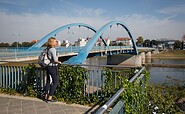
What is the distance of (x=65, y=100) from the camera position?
18.7 feet

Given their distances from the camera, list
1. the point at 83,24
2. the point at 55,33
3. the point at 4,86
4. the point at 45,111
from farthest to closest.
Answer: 1. the point at 83,24
2. the point at 55,33
3. the point at 4,86
4. the point at 45,111

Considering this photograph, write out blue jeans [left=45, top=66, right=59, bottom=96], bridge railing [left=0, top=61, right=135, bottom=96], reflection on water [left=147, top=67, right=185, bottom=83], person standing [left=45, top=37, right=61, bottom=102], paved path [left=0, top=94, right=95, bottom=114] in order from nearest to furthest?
paved path [left=0, top=94, right=95, bottom=114], person standing [left=45, top=37, right=61, bottom=102], blue jeans [left=45, top=66, right=59, bottom=96], bridge railing [left=0, top=61, right=135, bottom=96], reflection on water [left=147, top=67, right=185, bottom=83]

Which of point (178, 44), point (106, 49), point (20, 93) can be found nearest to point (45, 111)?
point (20, 93)

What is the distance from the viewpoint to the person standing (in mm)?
5125

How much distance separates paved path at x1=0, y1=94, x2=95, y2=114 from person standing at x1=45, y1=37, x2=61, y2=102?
342 millimetres

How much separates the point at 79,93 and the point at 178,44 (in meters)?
111

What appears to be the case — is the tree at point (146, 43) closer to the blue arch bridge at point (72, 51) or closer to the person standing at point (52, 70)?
the blue arch bridge at point (72, 51)

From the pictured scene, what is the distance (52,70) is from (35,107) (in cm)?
104

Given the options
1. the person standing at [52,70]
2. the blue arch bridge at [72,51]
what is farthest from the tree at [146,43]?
the person standing at [52,70]

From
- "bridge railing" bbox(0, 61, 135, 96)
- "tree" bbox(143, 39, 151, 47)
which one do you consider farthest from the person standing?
"tree" bbox(143, 39, 151, 47)

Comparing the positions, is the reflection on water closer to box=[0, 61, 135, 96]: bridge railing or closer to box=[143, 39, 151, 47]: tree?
box=[0, 61, 135, 96]: bridge railing

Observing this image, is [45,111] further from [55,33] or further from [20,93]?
[55,33]

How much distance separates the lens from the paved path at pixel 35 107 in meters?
4.78

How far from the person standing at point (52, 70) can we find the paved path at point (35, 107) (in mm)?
342
